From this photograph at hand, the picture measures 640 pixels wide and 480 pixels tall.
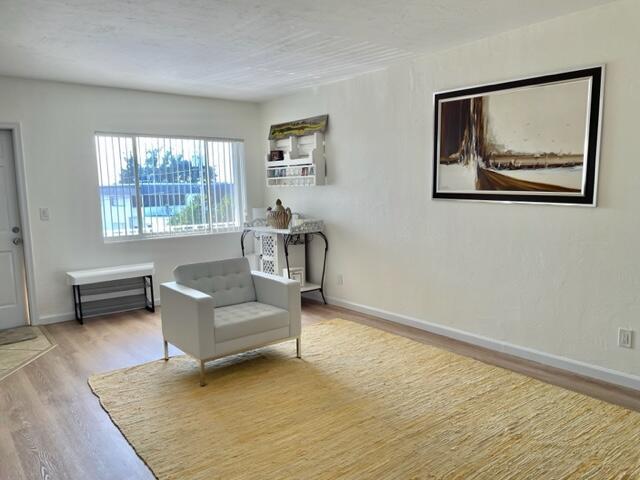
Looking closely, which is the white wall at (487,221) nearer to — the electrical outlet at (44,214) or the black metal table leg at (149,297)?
the black metal table leg at (149,297)

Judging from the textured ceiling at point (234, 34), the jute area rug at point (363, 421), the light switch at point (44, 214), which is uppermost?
the textured ceiling at point (234, 34)

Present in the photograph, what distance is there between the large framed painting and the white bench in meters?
3.31

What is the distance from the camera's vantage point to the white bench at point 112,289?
15.6 ft

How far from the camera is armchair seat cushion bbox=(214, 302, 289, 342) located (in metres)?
3.29

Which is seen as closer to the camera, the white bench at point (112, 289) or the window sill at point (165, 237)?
the white bench at point (112, 289)

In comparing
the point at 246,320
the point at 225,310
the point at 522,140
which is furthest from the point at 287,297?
the point at 522,140

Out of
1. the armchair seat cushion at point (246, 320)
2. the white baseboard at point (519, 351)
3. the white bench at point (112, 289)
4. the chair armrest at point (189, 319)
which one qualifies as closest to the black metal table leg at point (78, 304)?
the white bench at point (112, 289)

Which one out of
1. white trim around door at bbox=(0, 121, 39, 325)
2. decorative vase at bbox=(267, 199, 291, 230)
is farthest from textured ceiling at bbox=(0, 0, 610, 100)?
decorative vase at bbox=(267, 199, 291, 230)

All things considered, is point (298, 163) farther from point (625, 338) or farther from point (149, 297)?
point (625, 338)

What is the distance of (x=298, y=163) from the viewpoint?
5.43 metres

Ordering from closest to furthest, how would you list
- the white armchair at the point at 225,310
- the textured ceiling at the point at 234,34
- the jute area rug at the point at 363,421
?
the jute area rug at the point at 363,421, the textured ceiling at the point at 234,34, the white armchair at the point at 225,310

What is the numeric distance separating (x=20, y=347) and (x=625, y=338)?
189 inches

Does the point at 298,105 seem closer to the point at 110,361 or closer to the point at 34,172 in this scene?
the point at 34,172

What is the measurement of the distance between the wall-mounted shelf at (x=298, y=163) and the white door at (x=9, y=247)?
2.78 metres
